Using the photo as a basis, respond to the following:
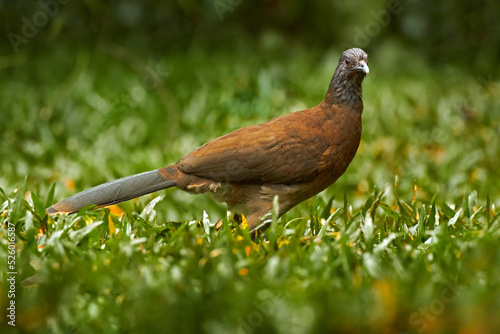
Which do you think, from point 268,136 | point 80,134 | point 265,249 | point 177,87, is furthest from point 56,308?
point 177,87

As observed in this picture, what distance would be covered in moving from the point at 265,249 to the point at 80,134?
4.00 metres

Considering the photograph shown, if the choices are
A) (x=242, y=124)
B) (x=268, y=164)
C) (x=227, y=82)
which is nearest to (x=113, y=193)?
(x=268, y=164)

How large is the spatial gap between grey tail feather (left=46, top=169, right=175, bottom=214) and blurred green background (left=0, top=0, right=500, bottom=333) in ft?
0.51

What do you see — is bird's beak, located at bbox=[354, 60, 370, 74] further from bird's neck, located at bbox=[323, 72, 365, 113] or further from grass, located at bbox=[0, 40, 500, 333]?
grass, located at bbox=[0, 40, 500, 333]

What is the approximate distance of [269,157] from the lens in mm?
3750

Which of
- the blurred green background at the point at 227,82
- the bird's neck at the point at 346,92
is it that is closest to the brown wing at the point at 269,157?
the bird's neck at the point at 346,92

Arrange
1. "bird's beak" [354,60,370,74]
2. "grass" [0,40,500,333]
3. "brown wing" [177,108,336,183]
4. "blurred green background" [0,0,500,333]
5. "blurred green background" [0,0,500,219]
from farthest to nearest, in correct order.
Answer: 1. "blurred green background" [0,0,500,219]
2. "bird's beak" [354,60,370,74]
3. "brown wing" [177,108,336,183]
4. "blurred green background" [0,0,500,333]
5. "grass" [0,40,500,333]

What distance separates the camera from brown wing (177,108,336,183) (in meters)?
3.72

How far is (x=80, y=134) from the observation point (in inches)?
269

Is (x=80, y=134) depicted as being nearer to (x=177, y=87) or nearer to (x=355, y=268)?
(x=177, y=87)

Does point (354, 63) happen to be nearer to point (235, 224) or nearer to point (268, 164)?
point (268, 164)

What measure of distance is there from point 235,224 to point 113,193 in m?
0.70

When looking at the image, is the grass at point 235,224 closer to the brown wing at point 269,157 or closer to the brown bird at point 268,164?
the brown bird at point 268,164

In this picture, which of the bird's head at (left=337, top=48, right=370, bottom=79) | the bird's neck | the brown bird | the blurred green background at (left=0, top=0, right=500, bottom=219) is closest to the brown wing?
the brown bird
